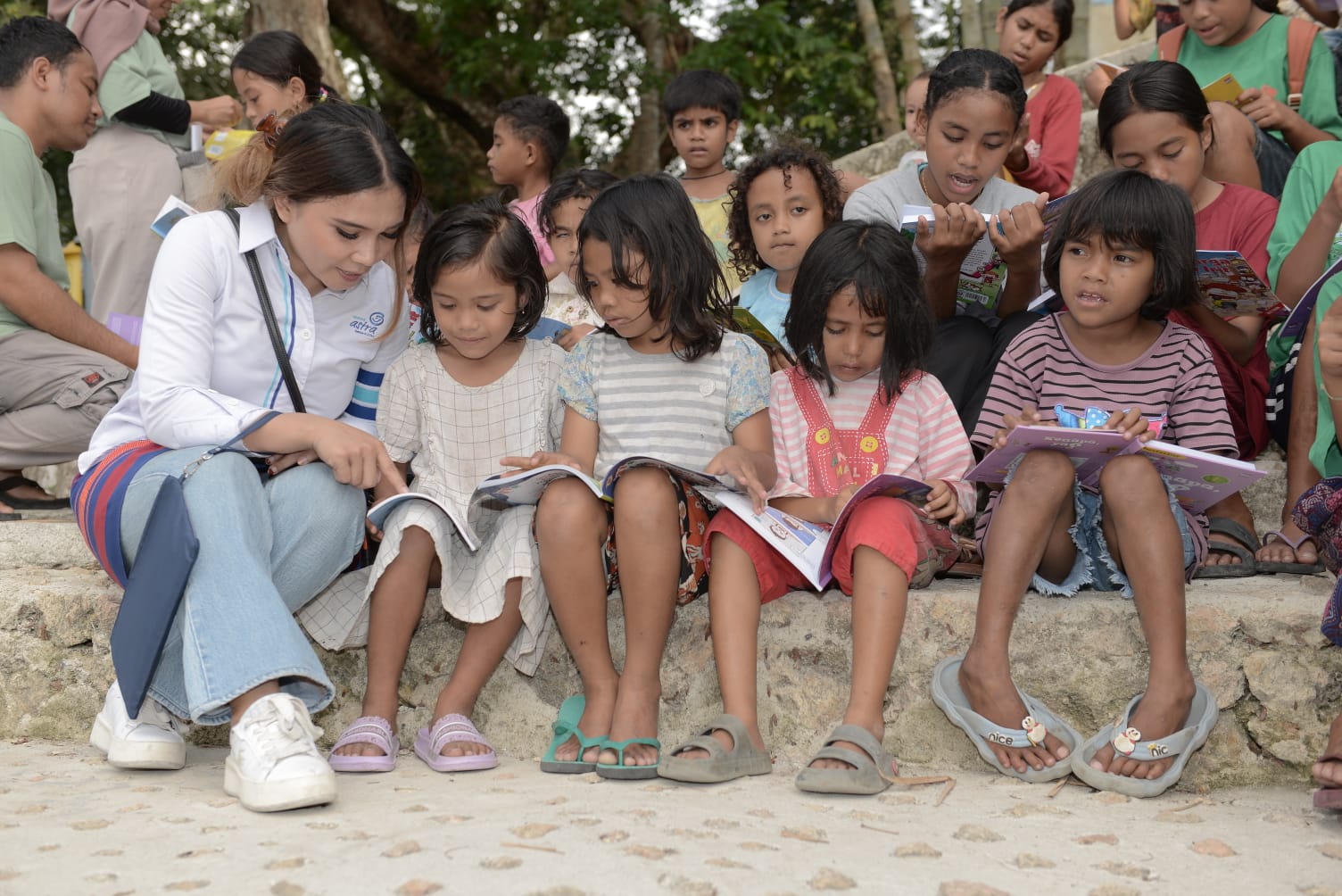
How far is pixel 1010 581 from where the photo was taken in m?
2.56

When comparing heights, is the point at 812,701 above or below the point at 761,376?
below

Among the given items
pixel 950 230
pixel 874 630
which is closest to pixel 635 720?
pixel 874 630

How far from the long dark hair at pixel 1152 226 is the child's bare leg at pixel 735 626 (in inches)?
44.0

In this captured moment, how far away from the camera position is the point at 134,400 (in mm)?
2842

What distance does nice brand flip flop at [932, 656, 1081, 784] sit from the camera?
2.50 meters

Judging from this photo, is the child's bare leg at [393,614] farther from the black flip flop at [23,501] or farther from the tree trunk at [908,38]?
the tree trunk at [908,38]

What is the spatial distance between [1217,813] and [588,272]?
5.75 ft

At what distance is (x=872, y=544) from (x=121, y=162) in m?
3.65

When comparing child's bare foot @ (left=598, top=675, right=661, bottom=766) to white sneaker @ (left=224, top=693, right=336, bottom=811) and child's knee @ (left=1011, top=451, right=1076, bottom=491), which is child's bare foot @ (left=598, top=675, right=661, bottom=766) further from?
child's knee @ (left=1011, top=451, right=1076, bottom=491)

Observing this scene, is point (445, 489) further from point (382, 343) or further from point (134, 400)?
point (134, 400)

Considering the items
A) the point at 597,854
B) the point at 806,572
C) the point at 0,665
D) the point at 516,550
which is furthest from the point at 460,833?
the point at 0,665

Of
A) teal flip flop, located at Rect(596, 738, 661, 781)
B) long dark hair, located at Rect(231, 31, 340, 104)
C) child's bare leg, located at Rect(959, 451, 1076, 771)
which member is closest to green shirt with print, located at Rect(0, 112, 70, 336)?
long dark hair, located at Rect(231, 31, 340, 104)

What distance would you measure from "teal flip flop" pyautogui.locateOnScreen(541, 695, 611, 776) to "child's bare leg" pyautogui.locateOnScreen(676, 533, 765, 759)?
30cm

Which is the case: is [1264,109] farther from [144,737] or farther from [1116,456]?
[144,737]
